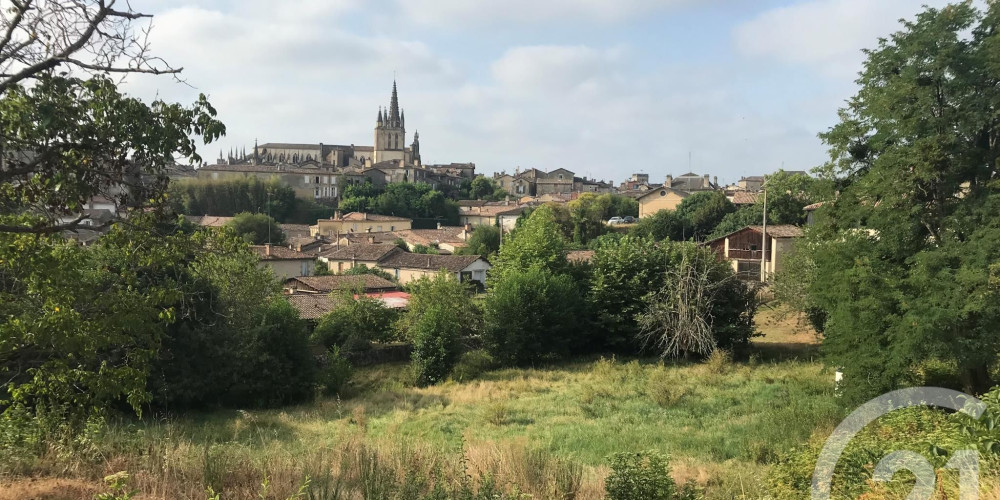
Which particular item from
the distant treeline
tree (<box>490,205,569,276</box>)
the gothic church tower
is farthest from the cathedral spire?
tree (<box>490,205,569,276</box>)

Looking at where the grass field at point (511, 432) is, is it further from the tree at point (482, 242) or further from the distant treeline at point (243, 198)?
the distant treeline at point (243, 198)

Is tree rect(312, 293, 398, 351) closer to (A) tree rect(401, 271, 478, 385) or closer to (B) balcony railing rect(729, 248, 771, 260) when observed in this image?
(A) tree rect(401, 271, 478, 385)

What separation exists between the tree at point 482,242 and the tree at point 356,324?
2834cm

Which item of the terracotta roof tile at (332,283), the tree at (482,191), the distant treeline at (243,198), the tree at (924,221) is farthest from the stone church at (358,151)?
the tree at (924,221)

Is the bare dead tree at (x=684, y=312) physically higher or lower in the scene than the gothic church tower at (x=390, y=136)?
lower

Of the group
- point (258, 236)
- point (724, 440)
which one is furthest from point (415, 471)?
point (258, 236)

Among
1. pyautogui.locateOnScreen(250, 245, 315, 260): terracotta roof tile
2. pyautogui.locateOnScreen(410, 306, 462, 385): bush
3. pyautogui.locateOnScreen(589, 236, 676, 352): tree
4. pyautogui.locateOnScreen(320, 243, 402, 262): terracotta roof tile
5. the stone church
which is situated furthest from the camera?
the stone church

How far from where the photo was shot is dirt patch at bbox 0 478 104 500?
5.33 m

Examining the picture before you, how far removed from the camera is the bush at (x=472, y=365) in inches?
934

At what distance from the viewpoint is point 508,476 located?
24.6 ft

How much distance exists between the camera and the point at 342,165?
130 meters

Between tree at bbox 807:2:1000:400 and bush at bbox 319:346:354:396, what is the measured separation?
14.7 m

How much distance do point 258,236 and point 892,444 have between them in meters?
61.1

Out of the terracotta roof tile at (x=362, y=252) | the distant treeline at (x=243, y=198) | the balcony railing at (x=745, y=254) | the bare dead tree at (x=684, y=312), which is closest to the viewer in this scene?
the bare dead tree at (x=684, y=312)
